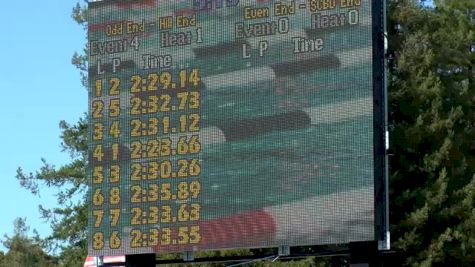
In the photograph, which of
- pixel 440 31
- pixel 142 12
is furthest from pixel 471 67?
pixel 142 12

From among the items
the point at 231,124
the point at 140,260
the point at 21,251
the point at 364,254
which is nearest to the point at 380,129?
the point at 364,254

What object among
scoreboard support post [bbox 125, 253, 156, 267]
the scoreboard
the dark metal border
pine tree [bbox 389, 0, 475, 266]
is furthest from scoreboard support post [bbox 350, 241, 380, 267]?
pine tree [bbox 389, 0, 475, 266]

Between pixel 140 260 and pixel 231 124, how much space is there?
7.10ft

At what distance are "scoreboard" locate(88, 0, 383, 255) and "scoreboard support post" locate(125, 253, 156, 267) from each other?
0.30 metres

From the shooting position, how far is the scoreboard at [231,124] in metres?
12.6

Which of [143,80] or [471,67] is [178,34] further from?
[471,67]

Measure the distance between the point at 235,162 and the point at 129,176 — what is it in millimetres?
1458

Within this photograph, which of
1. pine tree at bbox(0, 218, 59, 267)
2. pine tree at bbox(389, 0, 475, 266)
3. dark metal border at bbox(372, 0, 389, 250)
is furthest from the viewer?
pine tree at bbox(0, 218, 59, 267)

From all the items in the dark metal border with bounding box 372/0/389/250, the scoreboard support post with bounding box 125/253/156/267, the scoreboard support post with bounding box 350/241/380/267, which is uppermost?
the dark metal border with bounding box 372/0/389/250

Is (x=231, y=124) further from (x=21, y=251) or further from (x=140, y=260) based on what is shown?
(x=21, y=251)

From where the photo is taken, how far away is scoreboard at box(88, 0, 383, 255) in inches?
497

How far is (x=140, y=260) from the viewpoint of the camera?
14039 mm

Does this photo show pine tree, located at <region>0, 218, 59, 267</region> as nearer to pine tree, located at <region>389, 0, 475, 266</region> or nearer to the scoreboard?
pine tree, located at <region>389, 0, 475, 266</region>

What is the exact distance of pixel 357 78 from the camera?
41.5 feet
